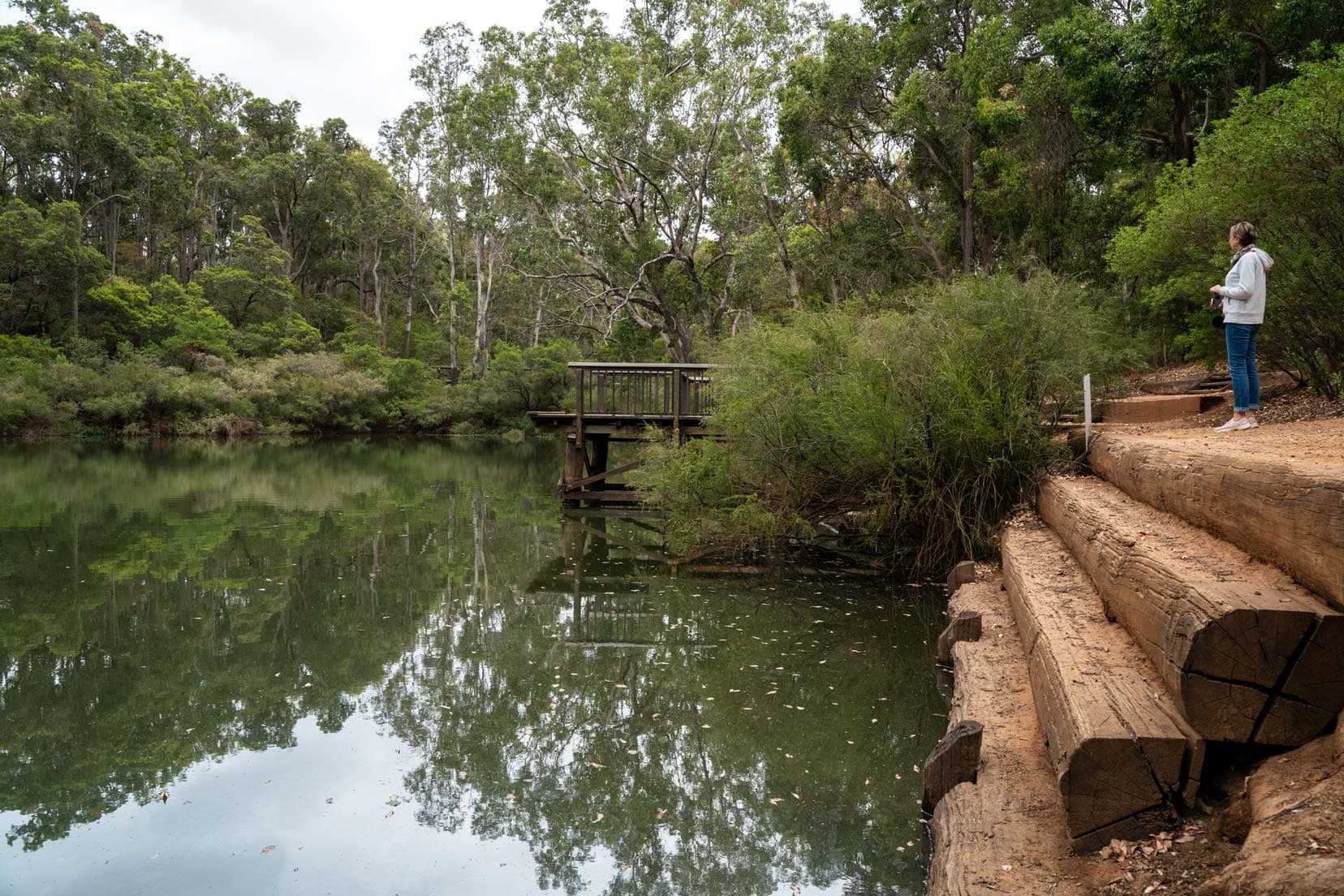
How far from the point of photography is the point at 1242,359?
773cm

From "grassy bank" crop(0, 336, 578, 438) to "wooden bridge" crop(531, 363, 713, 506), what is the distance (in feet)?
82.2

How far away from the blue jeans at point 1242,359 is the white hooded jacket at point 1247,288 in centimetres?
20

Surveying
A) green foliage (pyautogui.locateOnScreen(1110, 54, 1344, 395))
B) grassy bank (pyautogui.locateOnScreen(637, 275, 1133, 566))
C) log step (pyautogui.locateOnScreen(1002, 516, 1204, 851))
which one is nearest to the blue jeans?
green foliage (pyautogui.locateOnScreen(1110, 54, 1344, 395))

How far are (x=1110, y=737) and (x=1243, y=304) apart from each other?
5.46 metres

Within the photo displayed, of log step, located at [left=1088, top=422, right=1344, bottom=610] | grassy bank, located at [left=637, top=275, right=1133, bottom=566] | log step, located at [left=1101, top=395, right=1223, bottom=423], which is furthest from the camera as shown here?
log step, located at [left=1101, top=395, right=1223, bottom=423]

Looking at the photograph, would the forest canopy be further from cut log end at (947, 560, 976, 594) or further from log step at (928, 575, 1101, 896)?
log step at (928, 575, 1101, 896)

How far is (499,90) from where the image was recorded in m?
29.1

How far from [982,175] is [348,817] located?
20.3m

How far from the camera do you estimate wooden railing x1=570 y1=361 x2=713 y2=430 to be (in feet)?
56.2

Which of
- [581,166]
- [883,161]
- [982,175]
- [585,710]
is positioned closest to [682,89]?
[581,166]

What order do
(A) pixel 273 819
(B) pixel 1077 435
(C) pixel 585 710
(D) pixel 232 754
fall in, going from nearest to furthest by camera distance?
(A) pixel 273 819 < (D) pixel 232 754 < (C) pixel 585 710 < (B) pixel 1077 435

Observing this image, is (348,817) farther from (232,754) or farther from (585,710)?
(585,710)

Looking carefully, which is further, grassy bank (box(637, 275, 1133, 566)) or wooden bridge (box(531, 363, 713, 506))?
wooden bridge (box(531, 363, 713, 506))

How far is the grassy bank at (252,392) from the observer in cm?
Answer: 3675
